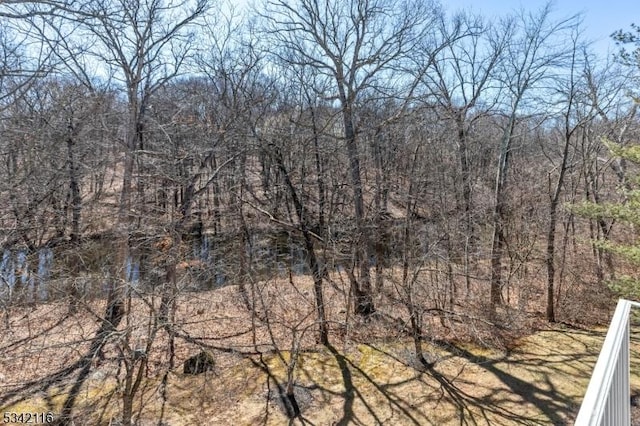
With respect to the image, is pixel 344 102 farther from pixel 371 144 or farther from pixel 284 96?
pixel 284 96

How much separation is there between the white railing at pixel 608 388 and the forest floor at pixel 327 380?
3925 mm

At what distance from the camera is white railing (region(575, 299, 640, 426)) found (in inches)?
40.9

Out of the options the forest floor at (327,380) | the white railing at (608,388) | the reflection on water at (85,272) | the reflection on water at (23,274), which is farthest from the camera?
the reflection on water at (23,274)

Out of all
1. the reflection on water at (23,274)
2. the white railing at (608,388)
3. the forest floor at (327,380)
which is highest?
the white railing at (608,388)

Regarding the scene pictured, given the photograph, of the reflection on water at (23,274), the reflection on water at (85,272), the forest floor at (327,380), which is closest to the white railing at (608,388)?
the forest floor at (327,380)

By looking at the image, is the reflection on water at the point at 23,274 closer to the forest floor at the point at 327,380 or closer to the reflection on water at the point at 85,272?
the reflection on water at the point at 85,272

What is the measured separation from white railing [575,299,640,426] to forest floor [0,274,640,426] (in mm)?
3925

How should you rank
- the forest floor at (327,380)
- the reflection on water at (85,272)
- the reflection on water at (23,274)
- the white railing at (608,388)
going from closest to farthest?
the white railing at (608,388)
the forest floor at (327,380)
the reflection on water at (85,272)
the reflection on water at (23,274)

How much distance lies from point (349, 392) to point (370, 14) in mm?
7404

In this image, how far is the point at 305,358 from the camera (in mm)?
6820

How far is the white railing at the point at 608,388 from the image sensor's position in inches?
40.9

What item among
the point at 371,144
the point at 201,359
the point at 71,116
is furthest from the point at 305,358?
the point at 71,116

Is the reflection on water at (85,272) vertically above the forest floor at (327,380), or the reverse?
the reflection on water at (85,272)

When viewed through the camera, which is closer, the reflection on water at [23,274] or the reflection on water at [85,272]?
the reflection on water at [85,272]
